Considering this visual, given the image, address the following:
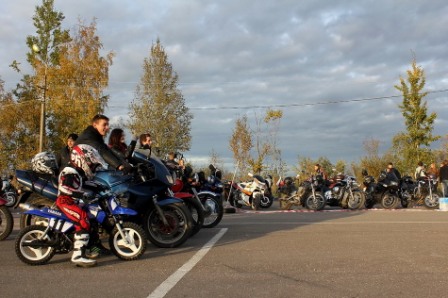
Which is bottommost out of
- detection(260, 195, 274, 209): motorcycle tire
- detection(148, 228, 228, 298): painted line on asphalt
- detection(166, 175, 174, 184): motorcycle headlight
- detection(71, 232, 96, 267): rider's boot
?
detection(148, 228, 228, 298): painted line on asphalt

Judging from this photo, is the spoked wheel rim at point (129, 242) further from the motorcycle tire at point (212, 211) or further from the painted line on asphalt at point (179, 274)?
the motorcycle tire at point (212, 211)

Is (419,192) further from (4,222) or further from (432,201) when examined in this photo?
(4,222)

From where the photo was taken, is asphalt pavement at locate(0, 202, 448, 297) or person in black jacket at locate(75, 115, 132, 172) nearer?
asphalt pavement at locate(0, 202, 448, 297)

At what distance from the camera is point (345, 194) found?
1658cm

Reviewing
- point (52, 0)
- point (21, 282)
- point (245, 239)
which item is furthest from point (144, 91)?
point (21, 282)

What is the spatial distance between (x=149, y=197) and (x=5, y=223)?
299cm

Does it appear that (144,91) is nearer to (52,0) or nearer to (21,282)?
(52,0)

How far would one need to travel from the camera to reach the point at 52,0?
3528 cm

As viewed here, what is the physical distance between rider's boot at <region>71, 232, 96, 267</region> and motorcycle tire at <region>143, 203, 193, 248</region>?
1326 mm

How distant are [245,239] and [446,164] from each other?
41.2ft

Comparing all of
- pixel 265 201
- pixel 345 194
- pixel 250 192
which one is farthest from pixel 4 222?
pixel 345 194

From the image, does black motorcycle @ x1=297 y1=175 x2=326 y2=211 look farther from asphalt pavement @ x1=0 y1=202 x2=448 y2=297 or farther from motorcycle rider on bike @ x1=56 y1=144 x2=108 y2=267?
motorcycle rider on bike @ x1=56 y1=144 x2=108 y2=267

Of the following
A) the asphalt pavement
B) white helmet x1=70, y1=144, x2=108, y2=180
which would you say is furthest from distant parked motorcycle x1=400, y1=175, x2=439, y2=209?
white helmet x1=70, y1=144, x2=108, y2=180

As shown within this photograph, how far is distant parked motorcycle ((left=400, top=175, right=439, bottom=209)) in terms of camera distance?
1755 centimetres
